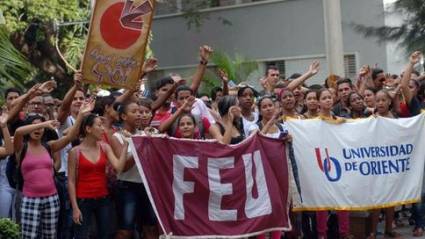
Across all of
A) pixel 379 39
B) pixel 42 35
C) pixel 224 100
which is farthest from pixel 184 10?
pixel 224 100

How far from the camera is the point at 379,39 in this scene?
21.4 metres

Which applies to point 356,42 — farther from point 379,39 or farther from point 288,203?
point 288,203

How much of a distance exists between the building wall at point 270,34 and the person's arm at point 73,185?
47.7 feet

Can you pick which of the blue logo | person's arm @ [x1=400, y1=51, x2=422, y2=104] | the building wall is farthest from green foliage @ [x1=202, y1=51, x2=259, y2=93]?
the blue logo

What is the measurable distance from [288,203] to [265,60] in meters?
15.9

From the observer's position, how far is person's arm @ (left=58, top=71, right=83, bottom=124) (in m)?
9.44

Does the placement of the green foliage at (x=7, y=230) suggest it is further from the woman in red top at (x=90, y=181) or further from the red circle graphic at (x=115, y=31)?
the red circle graphic at (x=115, y=31)

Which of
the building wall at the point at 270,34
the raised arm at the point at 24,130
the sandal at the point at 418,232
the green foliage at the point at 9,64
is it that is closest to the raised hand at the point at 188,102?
the raised arm at the point at 24,130

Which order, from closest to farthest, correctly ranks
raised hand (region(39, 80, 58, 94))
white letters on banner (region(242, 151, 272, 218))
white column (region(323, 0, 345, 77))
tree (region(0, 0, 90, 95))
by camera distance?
1. raised hand (region(39, 80, 58, 94))
2. white letters on banner (region(242, 151, 272, 218))
3. white column (region(323, 0, 345, 77))
4. tree (region(0, 0, 90, 95))

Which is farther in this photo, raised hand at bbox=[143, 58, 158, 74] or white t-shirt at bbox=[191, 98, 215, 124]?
raised hand at bbox=[143, 58, 158, 74]

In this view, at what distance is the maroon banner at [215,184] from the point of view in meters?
8.84

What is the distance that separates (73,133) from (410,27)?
12319mm

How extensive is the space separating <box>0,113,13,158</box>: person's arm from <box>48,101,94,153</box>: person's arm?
0.51m

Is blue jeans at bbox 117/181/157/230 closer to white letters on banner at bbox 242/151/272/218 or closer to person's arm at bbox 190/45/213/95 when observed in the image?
white letters on banner at bbox 242/151/272/218
